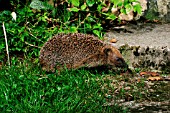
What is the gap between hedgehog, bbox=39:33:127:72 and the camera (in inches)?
247

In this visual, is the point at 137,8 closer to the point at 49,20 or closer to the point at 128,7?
the point at 128,7

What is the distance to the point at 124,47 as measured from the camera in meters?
6.61

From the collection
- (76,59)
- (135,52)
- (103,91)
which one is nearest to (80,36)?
(76,59)

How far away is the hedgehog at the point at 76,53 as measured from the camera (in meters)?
6.29

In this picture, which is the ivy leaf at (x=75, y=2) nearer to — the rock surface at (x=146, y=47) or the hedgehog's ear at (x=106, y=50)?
the rock surface at (x=146, y=47)

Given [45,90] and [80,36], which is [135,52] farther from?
[45,90]

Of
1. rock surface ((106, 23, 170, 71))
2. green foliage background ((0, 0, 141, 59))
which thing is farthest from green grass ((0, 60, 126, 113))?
green foliage background ((0, 0, 141, 59))

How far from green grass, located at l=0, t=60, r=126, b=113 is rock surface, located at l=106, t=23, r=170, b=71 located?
852mm

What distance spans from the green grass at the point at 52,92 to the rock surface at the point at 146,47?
852 millimetres

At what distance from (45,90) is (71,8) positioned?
7.79 feet

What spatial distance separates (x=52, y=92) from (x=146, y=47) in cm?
196

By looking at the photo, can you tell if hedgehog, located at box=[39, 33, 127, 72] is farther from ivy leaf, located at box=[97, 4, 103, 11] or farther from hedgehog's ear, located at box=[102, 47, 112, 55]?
ivy leaf, located at box=[97, 4, 103, 11]

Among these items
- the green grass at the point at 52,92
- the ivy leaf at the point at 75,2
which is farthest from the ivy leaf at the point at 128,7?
the green grass at the point at 52,92

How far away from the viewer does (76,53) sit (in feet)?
20.8
